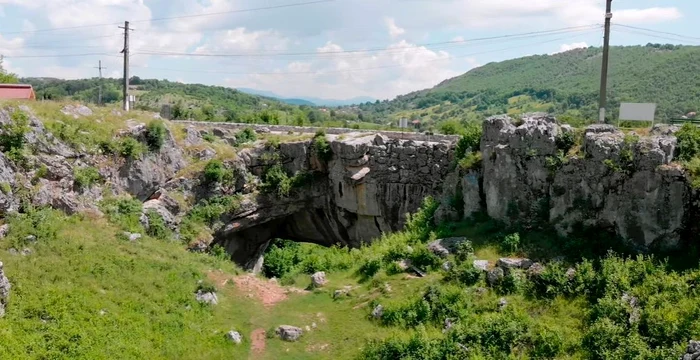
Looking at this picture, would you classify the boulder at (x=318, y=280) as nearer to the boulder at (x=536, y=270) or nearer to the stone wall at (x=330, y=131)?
the boulder at (x=536, y=270)

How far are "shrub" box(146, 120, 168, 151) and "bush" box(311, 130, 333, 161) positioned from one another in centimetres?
688

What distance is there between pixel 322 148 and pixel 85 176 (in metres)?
10.3

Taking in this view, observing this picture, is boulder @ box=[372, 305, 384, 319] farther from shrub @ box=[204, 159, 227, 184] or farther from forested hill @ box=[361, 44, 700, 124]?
forested hill @ box=[361, 44, 700, 124]

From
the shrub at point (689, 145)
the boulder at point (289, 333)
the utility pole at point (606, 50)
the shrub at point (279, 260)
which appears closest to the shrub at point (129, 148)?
the shrub at point (279, 260)

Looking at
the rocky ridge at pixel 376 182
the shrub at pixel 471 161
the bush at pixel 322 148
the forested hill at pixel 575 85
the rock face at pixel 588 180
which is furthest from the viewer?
the forested hill at pixel 575 85

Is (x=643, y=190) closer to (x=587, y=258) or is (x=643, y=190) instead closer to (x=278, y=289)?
(x=587, y=258)

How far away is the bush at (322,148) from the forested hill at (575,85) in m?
20.6

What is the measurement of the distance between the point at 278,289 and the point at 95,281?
19.7 feet

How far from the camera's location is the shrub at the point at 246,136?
93.9 ft

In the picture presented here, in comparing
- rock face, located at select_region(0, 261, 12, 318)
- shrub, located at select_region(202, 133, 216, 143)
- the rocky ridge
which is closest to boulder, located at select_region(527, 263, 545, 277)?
the rocky ridge

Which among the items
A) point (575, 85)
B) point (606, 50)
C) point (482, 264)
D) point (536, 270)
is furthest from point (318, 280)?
point (575, 85)

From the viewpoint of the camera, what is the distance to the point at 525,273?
16406 mm

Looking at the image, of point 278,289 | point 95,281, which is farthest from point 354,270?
point 95,281

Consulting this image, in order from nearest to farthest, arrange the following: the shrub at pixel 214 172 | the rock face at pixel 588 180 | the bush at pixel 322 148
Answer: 1. the rock face at pixel 588 180
2. the shrub at pixel 214 172
3. the bush at pixel 322 148
